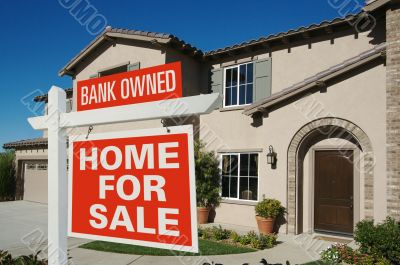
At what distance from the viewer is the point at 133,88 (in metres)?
2.38

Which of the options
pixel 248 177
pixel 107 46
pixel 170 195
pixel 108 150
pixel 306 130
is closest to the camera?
pixel 170 195

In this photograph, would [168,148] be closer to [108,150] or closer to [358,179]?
[108,150]

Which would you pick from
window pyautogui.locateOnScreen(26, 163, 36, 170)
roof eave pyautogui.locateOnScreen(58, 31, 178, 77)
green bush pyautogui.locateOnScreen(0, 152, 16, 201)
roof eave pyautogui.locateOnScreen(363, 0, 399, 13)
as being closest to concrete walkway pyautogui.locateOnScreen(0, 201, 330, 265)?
roof eave pyautogui.locateOnScreen(363, 0, 399, 13)

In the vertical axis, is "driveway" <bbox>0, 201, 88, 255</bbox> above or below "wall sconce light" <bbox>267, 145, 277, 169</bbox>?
below

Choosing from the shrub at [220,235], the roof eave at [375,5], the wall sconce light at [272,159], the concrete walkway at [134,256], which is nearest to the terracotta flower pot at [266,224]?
the concrete walkway at [134,256]

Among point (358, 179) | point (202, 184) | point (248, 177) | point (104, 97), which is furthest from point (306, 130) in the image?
point (104, 97)

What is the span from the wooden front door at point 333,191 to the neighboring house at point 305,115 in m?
0.03

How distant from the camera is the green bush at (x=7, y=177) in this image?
21.1 metres

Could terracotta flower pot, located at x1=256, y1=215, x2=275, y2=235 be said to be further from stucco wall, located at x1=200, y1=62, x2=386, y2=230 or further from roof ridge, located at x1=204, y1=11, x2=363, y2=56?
roof ridge, located at x1=204, y1=11, x2=363, y2=56

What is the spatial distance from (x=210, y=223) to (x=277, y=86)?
18.6 feet

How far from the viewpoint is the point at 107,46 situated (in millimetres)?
15703

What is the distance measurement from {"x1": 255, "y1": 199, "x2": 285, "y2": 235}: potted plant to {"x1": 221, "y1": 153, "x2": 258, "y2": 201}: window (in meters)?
1.27

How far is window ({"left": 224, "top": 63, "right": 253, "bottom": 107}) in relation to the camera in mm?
13523

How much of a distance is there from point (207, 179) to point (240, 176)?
1.25 meters
